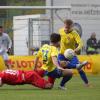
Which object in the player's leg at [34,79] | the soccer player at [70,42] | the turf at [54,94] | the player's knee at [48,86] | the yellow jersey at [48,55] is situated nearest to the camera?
the turf at [54,94]

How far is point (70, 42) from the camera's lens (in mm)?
18594

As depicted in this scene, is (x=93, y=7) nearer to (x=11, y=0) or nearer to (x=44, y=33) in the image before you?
(x=44, y=33)

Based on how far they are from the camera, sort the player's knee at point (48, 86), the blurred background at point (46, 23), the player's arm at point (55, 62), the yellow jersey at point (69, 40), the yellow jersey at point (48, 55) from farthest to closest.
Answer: the blurred background at point (46, 23)
the yellow jersey at point (69, 40)
the player's knee at point (48, 86)
the yellow jersey at point (48, 55)
the player's arm at point (55, 62)

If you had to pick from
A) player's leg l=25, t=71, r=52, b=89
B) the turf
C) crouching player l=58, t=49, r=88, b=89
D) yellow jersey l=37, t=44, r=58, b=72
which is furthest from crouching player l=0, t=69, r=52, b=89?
crouching player l=58, t=49, r=88, b=89

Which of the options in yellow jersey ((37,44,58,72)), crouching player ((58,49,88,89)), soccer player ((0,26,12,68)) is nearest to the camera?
yellow jersey ((37,44,58,72))

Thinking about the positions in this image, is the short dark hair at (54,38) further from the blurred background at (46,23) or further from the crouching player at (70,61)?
the blurred background at (46,23)

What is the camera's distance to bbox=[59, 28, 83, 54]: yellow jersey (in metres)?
18.4

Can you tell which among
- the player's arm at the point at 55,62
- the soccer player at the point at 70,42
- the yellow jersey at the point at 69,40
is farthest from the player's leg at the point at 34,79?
the yellow jersey at the point at 69,40

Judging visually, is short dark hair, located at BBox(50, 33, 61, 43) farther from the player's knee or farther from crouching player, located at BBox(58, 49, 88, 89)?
crouching player, located at BBox(58, 49, 88, 89)

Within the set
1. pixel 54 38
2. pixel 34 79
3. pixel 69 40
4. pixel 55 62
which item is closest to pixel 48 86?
pixel 34 79

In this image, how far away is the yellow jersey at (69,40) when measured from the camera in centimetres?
1836

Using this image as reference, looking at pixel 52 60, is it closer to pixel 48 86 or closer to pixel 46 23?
pixel 48 86

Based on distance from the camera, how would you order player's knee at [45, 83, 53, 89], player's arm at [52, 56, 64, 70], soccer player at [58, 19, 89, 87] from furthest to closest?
soccer player at [58, 19, 89, 87]
player's knee at [45, 83, 53, 89]
player's arm at [52, 56, 64, 70]

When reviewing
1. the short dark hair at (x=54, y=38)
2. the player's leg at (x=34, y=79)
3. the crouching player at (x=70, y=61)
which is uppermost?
the short dark hair at (x=54, y=38)
